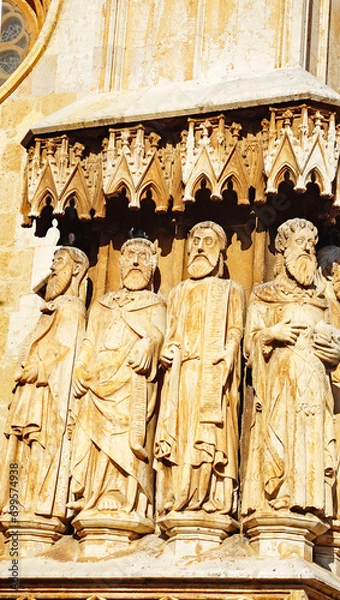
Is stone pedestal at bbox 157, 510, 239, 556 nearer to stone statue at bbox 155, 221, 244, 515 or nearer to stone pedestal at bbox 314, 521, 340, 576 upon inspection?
stone statue at bbox 155, 221, 244, 515

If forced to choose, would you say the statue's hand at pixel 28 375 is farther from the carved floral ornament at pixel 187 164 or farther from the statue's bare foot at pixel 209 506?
the statue's bare foot at pixel 209 506

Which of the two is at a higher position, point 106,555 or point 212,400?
point 212,400

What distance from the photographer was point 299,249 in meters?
10.5

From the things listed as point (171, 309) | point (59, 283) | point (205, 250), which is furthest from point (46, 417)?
point (205, 250)

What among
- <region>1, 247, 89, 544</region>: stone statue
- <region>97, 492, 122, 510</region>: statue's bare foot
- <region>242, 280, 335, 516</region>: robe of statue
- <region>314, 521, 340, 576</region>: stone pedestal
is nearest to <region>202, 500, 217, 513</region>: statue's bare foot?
<region>242, 280, 335, 516</region>: robe of statue

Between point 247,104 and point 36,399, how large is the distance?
6.77 feet

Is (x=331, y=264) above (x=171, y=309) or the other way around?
above

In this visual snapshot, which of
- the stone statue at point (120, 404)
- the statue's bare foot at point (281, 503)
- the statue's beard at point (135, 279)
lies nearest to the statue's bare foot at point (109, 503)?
the stone statue at point (120, 404)

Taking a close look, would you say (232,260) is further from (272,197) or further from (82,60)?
(82,60)

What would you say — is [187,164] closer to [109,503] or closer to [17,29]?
[109,503]

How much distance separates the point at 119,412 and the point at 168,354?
16.5 inches

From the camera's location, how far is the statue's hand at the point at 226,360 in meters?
10.4

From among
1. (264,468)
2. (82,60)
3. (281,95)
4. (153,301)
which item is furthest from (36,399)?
(82,60)

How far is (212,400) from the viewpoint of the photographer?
33.8 feet
